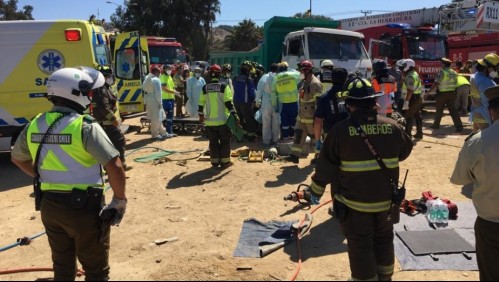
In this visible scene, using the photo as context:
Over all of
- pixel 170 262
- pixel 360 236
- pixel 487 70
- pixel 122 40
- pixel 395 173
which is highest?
pixel 122 40

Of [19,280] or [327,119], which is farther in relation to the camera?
[327,119]

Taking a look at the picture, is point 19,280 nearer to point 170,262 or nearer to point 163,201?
point 170,262

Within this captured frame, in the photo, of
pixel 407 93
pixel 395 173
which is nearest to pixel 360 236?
pixel 395 173

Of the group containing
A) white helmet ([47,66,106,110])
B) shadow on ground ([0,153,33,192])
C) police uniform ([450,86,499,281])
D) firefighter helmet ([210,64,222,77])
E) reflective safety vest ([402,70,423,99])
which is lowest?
shadow on ground ([0,153,33,192])

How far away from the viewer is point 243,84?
33.2 feet

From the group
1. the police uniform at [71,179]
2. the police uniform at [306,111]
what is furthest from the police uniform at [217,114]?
the police uniform at [71,179]

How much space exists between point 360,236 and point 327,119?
3.00 m

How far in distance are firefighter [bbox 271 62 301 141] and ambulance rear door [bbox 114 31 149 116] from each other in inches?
192

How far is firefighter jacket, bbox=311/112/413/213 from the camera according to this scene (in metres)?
3.01

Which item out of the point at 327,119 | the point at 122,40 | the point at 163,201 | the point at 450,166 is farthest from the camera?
the point at 122,40

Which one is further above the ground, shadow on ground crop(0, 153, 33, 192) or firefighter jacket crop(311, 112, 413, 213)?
firefighter jacket crop(311, 112, 413, 213)

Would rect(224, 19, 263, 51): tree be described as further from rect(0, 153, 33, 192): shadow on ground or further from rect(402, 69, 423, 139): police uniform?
rect(0, 153, 33, 192): shadow on ground

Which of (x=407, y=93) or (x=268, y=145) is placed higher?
(x=407, y=93)

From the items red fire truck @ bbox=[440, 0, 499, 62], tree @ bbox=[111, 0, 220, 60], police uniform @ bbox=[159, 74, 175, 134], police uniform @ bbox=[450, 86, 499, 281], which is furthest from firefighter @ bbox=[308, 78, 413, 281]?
tree @ bbox=[111, 0, 220, 60]
